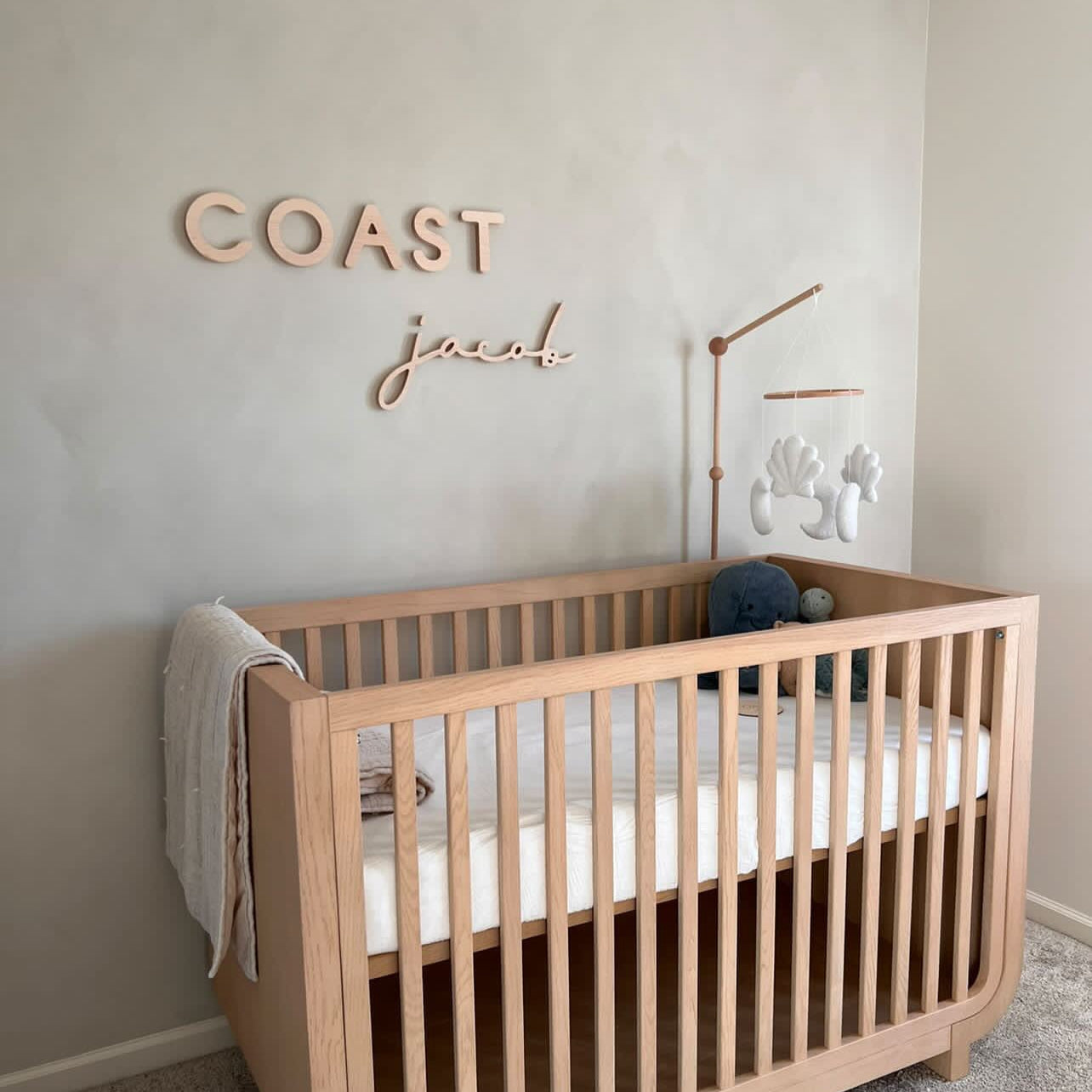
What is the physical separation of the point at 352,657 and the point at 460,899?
0.72m

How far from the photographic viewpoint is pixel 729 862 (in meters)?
1.61

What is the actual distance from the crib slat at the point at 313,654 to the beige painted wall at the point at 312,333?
12 cm

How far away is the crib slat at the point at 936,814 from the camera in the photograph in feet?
5.83

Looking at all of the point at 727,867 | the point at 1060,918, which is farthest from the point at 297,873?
the point at 1060,918

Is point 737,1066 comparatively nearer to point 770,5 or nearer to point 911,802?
point 911,802

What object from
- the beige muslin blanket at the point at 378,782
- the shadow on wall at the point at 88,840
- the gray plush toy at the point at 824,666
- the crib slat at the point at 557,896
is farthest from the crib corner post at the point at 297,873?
the gray plush toy at the point at 824,666

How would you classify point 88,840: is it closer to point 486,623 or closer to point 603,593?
point 486,623

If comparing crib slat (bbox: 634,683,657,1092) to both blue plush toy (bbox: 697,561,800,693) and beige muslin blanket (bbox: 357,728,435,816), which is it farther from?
blue plush toy (bbox: 697,561,800,693)

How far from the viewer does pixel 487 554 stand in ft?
7.38

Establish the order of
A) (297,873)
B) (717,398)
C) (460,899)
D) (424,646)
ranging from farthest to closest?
1. (717,398)
2. (424,646)
3. (460,899)
4. (297,873)

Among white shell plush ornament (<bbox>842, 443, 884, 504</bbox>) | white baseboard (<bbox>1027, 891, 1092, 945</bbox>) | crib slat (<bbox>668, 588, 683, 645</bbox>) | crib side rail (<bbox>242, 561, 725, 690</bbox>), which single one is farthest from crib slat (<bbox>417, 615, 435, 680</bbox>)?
white baseboard (<bbox>1027, 891, 1092, 945</bbox>)

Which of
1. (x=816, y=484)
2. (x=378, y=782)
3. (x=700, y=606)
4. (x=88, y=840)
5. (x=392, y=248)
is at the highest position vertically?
(x=392, y=248)

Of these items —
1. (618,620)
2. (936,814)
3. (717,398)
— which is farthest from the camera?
(717,398)

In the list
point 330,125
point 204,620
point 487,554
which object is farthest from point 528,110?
point 204,620
